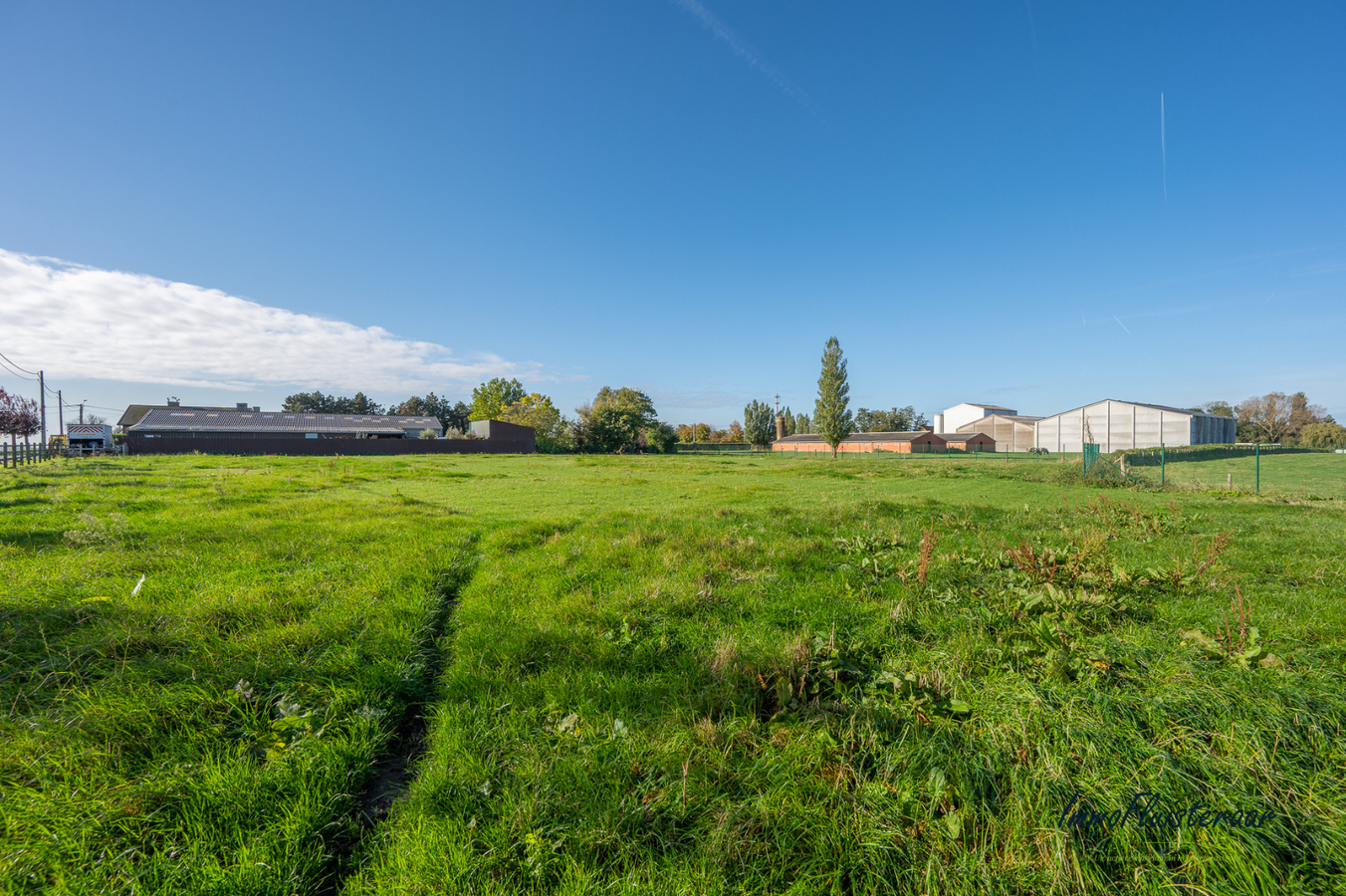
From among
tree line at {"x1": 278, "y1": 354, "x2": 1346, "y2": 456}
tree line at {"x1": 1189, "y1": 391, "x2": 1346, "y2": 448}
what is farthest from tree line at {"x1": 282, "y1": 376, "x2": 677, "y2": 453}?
tree line at {"x1": 1189, "y1": 391, "x2": 1346, "y2": 448}

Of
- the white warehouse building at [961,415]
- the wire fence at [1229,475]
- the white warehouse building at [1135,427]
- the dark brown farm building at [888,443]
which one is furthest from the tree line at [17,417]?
the white warehouse building at [961,415]

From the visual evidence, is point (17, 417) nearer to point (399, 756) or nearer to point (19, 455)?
point (19, 455)

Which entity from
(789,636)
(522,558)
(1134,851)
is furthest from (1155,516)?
(522,558)

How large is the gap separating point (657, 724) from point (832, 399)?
200 feet

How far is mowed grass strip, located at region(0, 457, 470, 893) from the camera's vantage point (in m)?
2.02

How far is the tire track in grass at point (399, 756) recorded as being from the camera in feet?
7.02

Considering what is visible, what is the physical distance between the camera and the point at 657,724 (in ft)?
9.82

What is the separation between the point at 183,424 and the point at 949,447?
10316 cm

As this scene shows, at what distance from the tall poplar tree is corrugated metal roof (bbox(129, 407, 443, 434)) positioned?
51.5 m

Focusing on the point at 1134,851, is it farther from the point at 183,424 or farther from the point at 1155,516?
the point at 183,424

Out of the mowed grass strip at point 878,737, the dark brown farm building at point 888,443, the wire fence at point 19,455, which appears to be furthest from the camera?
the dark brown farm building at point 888,443

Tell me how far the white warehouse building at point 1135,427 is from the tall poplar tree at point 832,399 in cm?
2582

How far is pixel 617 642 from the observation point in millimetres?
4152

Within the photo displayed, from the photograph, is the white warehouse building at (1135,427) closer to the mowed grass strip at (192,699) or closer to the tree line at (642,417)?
the tree line at (642,417)
